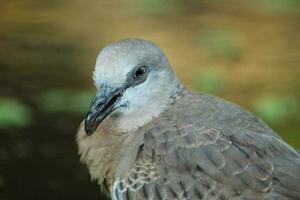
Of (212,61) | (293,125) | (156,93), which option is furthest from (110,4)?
(156,93)

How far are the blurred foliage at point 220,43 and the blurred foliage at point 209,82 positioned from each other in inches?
22.0

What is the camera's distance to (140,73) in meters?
5.07

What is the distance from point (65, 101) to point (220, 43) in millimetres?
1828

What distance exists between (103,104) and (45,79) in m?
3.22

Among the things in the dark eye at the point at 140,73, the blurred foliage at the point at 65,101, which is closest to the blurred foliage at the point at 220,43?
the blurred foliage at the point at 65,101

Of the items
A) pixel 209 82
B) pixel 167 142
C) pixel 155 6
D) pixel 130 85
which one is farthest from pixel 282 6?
pixel 167 142

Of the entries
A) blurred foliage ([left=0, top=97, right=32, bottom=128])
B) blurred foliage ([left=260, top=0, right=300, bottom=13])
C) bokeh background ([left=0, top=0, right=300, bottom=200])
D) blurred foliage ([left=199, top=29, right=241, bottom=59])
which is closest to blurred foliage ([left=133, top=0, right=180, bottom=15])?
bokeh background ([left=0, top=0, right=300, bottom=200])

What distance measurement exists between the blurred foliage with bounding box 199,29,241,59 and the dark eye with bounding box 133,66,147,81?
3.61m

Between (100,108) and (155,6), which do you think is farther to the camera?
(155,6)

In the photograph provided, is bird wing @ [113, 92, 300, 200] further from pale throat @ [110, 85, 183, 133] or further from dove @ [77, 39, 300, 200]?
pale throat @ [110, 85, 183, 133]

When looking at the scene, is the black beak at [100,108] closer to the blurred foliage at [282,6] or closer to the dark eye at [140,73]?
the dark eye at [140,73]

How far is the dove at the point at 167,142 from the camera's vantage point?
4.66 m

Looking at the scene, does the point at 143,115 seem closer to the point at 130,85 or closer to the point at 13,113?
the point at 130,85

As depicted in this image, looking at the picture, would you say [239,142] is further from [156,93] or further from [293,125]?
[293,125]
